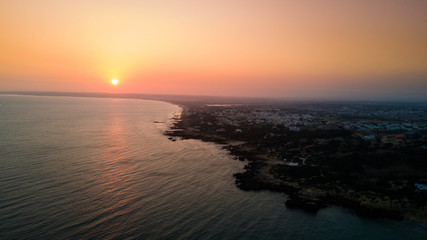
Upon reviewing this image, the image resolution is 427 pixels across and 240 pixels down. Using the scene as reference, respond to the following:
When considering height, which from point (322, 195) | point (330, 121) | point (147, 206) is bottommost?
point (147, 206)

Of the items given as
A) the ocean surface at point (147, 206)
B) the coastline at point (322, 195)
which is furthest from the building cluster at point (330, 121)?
the ocean surface at point (147, 206)

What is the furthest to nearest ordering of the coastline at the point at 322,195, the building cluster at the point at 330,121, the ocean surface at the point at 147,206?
the building cluster at the point at 330,121 < the coastline at the point at 322,195 < the ocean surface at the point at 147,206

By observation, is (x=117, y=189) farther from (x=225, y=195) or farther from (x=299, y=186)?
(x=299, y=186)

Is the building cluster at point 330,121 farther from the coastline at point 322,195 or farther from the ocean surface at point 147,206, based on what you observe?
the ocean surface at point 147,206

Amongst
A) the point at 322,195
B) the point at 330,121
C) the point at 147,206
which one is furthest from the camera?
the point at 330,121

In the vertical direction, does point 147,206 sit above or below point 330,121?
below

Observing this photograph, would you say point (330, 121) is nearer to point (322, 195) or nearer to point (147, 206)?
point (322, 195)

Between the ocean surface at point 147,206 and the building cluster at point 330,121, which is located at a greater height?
the building cluster at point 330,121

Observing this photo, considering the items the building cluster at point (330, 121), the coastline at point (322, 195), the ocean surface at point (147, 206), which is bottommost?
the ocean surface at point (147, 206)

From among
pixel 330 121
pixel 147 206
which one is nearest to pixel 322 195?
pixel 147 206

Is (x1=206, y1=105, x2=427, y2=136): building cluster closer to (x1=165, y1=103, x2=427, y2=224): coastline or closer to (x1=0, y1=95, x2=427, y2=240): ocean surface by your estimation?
(x1=165, y1=103, x2=427, y2=224): coastline

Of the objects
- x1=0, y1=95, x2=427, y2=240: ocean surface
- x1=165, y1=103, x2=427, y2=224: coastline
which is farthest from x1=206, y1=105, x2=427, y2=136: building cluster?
x1=0, y1=95, x2=427, y2=240: ocean surface

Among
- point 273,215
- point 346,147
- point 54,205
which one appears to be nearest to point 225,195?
point 273,215
